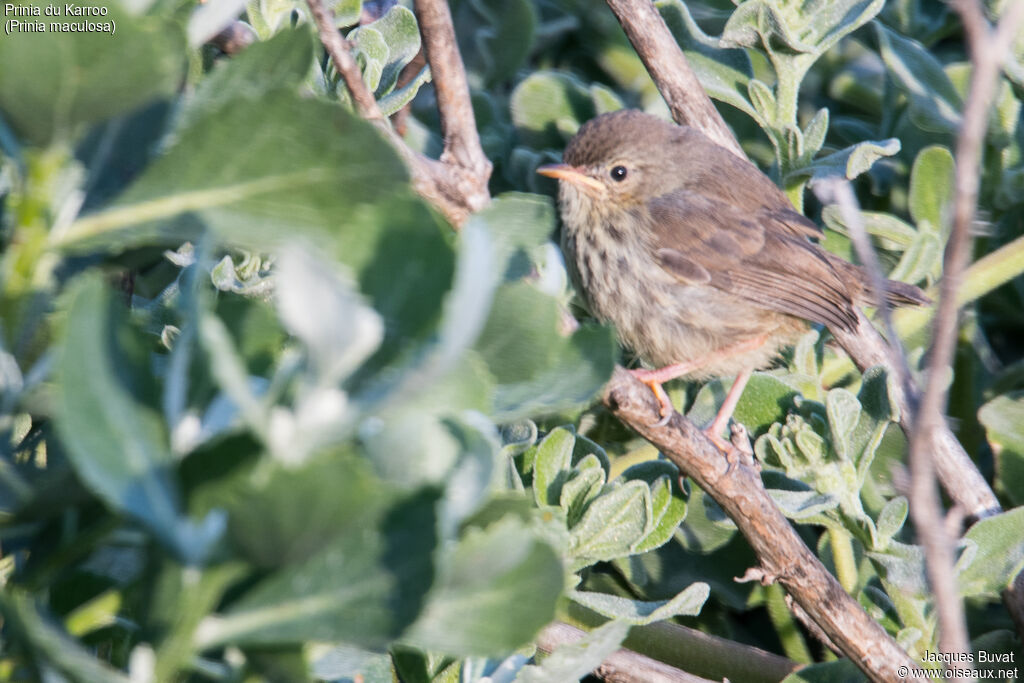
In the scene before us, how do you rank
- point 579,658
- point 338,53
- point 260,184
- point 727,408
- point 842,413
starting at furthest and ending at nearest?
point 727,408, point 842,413, point 338,53, point 579,658, point 260,184

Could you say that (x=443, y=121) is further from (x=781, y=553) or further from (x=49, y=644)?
(x=49, y=644)

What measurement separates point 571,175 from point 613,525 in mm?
1694

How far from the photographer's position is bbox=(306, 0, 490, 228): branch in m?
1.61

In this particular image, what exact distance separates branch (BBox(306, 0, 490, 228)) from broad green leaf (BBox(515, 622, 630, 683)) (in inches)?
28.8

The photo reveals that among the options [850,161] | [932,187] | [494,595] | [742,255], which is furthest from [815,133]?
[494,595]

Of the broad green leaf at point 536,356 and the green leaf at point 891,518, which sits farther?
the green leaf at point 891,518

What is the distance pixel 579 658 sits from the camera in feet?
4.50

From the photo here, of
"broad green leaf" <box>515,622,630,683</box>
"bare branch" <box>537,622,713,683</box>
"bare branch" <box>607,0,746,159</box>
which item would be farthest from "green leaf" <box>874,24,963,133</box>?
"broad green leaf" <box>515,622,630,683</box>

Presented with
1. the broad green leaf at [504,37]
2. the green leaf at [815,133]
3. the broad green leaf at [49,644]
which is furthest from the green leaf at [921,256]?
the broad green leaf at [49,644]

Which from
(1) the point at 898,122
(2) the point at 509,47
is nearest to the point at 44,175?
(2) the point at 509,47

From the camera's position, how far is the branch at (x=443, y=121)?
63.4 inches

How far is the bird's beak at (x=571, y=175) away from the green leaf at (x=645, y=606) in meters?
1.58

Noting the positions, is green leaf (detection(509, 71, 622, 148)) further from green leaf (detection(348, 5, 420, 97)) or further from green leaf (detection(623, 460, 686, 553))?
green leaf (detection(623, 460, 686, 553))

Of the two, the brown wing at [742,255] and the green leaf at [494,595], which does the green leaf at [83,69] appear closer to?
the green leaf at [494,595]
